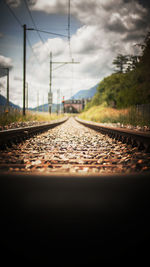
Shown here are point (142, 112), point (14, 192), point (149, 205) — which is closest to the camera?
point (149, 205)

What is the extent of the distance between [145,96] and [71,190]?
62.4ft

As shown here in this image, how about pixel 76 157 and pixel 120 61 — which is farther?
pixel 120 61

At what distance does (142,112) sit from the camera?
13.4 meters

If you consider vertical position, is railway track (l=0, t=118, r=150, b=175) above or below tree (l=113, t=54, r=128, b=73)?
below

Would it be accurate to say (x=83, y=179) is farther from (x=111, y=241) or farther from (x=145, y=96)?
(x=145, y=96)

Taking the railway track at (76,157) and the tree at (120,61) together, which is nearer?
the railway track at (76,157)

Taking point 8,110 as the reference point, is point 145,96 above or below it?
above

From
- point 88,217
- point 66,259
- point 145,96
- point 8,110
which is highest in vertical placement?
point 145,96

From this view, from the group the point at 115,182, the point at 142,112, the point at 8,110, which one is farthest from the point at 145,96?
the point at 115,182

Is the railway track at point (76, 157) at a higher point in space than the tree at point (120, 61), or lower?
lower

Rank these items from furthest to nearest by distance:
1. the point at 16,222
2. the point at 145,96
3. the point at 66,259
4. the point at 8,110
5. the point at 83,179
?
the point at 145,96 → the point at 8,110 → the point at 83,179 → the point at 16,222 → the point at 66,259

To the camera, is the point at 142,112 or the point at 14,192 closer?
the point at 14,192

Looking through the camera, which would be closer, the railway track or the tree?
the railway track

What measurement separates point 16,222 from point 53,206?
210 mm
